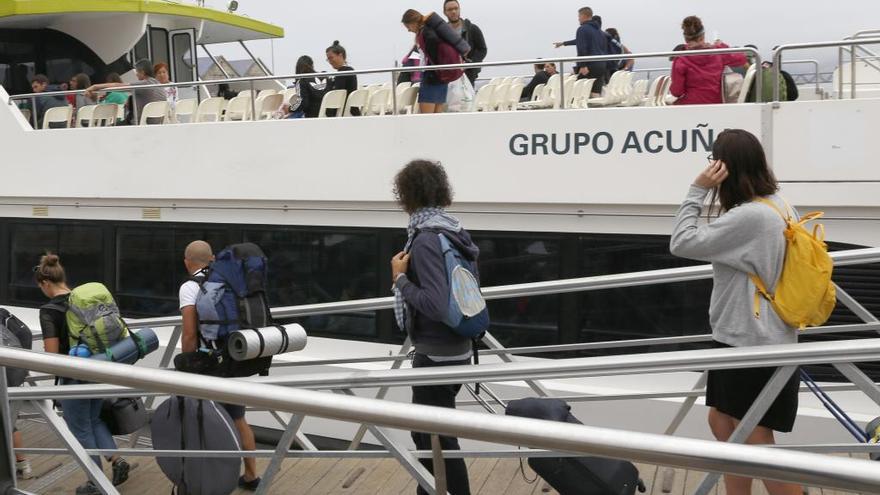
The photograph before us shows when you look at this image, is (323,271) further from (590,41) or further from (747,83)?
(747,83)

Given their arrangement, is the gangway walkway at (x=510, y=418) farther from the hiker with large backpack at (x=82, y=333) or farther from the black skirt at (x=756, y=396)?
the hiker with large backpack at (x=82, y=333)

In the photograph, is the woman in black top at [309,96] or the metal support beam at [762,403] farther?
the woman in black top at [309,96]

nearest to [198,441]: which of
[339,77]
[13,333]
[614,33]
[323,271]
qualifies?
[13,333]

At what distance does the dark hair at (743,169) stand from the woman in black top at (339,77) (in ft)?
16.3

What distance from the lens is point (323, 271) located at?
7949mm

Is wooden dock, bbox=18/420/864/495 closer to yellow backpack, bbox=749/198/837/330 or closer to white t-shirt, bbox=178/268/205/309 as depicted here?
white t-shirt, bbox=178/268/205/309

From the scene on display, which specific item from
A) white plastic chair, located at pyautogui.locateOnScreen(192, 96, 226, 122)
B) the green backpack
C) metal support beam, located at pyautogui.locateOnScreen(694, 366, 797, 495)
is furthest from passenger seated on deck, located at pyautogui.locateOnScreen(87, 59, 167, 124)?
metal support beam, located at pyautogui.locateOnScreen(694, 366, 797, 495)

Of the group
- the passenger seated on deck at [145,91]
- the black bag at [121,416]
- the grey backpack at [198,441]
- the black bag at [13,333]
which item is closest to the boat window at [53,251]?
the passenger seated on deck at [145,91]

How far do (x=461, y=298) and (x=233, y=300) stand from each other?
150 centimetres

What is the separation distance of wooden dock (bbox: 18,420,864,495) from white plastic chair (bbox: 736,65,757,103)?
102 inches

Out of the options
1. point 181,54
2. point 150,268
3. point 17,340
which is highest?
point 181,54

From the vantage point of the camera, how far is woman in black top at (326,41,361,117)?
331 inches

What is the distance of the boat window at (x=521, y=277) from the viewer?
279 inches

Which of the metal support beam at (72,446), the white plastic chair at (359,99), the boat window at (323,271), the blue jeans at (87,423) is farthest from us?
the white plastic chair at (359,99)
